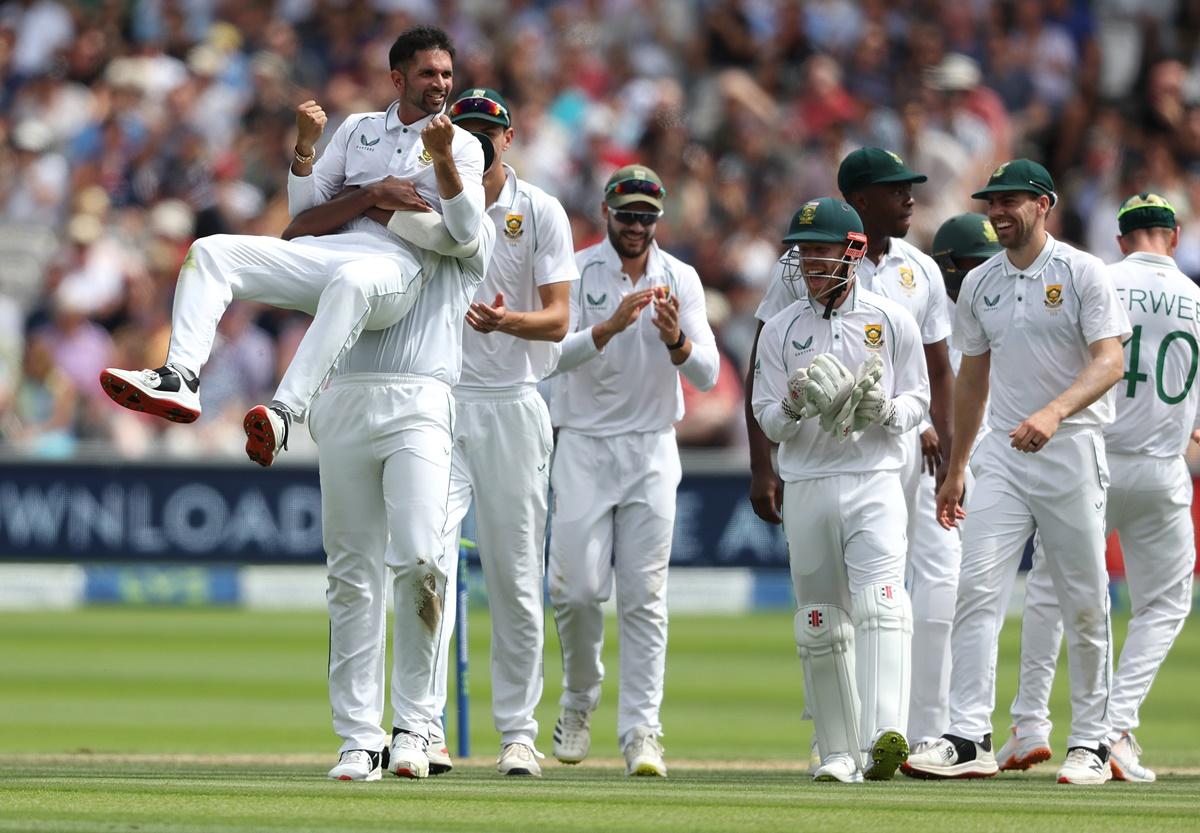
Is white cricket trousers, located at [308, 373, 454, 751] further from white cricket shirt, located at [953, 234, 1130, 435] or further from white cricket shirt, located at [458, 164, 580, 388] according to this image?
white cricket shirt, located at [953, 234, 1130, 435]

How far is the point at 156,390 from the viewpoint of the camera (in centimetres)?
627

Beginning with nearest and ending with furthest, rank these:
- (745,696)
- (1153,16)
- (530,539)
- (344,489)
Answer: (344,489) < (530,539) < (745,696) < (1153,16)

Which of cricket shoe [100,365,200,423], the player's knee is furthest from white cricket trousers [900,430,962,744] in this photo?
cricket shoe [100,365,200,423]

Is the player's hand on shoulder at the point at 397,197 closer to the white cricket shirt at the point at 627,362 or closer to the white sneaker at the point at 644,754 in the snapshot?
the white cricket shirt at the point at 627,362

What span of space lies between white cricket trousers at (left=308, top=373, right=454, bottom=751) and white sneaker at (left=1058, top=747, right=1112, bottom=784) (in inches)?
92.3

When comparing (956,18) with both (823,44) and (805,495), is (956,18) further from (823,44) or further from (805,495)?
(805,495)

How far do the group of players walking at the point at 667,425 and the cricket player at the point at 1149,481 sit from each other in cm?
1

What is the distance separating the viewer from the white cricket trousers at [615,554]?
830 cm

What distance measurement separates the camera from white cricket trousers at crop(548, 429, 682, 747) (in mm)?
8297

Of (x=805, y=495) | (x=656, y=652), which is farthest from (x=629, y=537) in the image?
(x=805, y=495)

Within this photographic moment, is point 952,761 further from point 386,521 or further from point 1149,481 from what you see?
point 386,521

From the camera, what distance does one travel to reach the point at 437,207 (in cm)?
704

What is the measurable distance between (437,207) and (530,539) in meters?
1.61

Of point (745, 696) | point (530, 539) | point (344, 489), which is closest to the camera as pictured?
point (344, 489)
